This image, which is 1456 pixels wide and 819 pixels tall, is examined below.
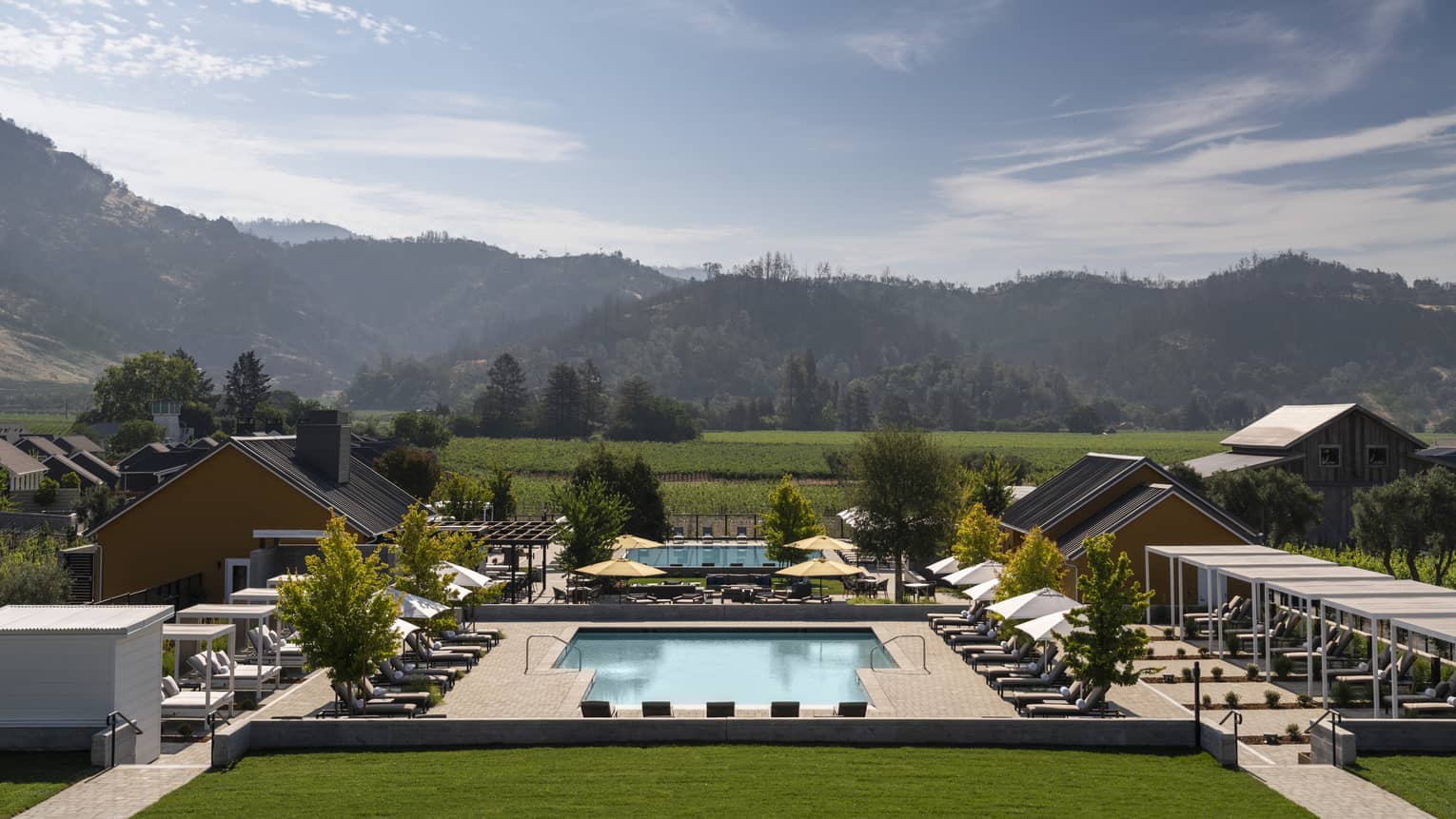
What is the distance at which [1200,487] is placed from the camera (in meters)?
43.3

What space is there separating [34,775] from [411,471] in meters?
39.0

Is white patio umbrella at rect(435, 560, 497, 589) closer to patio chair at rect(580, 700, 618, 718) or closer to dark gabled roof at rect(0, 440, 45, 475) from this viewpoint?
patio chair at rect(580, 700, 618, 718)

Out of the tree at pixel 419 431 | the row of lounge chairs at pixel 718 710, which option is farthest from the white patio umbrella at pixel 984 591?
the tree at pixel 419 431

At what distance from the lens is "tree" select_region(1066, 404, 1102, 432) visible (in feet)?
606

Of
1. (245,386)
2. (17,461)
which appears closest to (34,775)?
(17,461)

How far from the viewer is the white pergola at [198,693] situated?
17.8 meters

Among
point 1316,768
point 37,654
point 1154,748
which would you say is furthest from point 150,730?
point 1316,768

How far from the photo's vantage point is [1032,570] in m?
24.0

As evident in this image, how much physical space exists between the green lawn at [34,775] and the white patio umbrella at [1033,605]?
15.6m

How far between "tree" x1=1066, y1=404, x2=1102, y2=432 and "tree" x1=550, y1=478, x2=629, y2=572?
161 meters

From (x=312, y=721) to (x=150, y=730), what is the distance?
89.8 inches

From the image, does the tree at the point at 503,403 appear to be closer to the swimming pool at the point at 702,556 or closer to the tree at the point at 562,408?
the tree at the point at 562,408

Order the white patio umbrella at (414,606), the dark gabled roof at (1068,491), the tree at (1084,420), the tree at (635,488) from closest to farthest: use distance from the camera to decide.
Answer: the white patio umbrella at (414,606) < the dark gabled roof at (1068,491) < the tree at (635,488) < the tree at (1084,420)

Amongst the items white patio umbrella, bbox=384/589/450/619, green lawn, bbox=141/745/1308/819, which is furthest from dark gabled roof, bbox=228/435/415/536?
green lawn, bbox=141/745/1308/819
